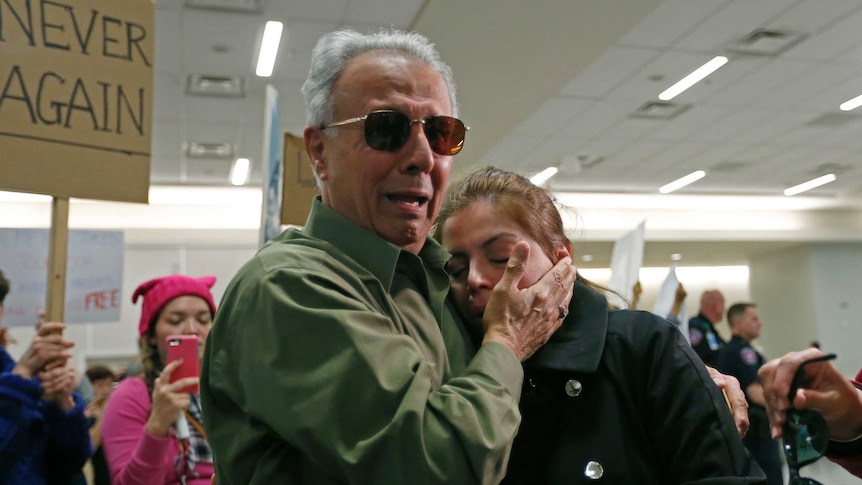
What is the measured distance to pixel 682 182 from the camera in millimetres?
11109

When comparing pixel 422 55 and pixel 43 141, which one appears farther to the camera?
pixel 43 141

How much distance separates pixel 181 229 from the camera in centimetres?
1086

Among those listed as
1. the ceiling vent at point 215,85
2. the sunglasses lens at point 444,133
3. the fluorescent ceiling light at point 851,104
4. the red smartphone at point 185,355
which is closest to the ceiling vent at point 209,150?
the ceiling vent at point 215,85

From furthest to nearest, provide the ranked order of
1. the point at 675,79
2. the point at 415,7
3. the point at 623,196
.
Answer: the point at 623,196, the point at 675,79, the point at 415,7

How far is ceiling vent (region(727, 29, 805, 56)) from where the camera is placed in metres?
5.74

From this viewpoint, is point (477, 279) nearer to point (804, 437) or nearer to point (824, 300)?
point (804, 437)

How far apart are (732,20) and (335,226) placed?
500 cm

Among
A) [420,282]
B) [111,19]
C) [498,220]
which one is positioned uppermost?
[111,19]

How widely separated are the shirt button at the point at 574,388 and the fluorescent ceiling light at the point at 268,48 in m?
4.41

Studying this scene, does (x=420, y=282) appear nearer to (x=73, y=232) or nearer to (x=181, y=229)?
(x=73, y=232)

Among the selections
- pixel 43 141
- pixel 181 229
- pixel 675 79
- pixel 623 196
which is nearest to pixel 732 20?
pixel 675 79

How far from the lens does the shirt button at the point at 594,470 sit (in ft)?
3.87

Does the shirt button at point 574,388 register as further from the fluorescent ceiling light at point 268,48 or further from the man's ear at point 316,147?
the fluorescent ceiling light at point 268,48

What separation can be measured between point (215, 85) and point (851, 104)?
5.92 meters
